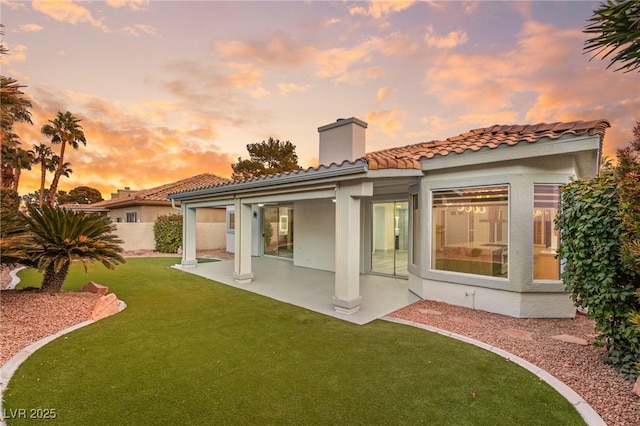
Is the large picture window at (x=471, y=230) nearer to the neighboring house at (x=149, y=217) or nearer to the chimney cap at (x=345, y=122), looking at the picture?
the chimney cap at (x=345, y=122)

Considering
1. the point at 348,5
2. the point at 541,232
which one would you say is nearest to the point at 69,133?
the point at 348,5

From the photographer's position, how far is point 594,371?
4.07 meters

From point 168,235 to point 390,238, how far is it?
15160mm

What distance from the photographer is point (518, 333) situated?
564cm

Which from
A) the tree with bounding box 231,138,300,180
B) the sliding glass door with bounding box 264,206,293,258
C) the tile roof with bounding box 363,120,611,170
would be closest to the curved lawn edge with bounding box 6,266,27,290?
the sliding glass door with bounding box 264,206,293,258

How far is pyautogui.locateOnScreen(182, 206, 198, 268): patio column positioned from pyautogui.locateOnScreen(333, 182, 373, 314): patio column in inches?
348

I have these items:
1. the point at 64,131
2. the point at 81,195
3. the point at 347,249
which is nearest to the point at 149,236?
the point at 64,131

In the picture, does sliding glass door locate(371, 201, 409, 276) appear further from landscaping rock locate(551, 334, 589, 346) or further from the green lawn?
landscaping rock locate(551, 334, 589, 346)

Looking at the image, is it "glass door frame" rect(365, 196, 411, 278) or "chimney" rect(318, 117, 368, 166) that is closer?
"glass door frame" rect(365, 196, 411, 278)

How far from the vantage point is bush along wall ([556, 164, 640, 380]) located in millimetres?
3834

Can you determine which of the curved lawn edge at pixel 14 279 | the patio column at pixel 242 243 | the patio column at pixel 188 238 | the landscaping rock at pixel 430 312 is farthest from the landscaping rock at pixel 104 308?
the landscaping rock at pixel 430 312

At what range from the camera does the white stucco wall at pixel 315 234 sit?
42.3 feet

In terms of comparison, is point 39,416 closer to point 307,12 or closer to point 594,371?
point 594,371

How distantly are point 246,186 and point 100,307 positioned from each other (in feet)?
16.4
